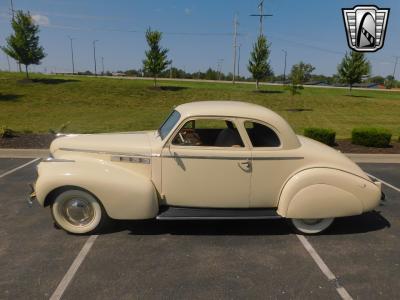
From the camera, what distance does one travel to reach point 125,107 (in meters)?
26.4

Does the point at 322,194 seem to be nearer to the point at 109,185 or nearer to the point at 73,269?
the point at 109,185

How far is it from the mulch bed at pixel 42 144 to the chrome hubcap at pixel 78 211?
6.21 m

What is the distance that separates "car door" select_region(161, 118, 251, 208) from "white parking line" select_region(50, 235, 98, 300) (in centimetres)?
123

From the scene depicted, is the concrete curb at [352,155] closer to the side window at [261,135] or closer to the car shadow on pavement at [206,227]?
the car shadow on pavement at [206,227]

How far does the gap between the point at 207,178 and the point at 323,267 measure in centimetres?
192

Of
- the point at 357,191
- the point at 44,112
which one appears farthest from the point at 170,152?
the point at 44,112

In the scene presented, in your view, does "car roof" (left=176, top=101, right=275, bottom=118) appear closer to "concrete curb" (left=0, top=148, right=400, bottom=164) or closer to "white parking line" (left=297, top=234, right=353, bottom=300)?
"white parking line" (left=297, top=234, right=353, bottom=300)

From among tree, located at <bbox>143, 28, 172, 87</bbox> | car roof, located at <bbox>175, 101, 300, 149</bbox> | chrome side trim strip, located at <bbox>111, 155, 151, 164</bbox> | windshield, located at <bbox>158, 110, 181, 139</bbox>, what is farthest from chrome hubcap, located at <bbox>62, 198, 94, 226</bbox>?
tree, located at <bbox>143, 28, 172, 87</bbox>

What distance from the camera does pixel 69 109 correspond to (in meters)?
24.0

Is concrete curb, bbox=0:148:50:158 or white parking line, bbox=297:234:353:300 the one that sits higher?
concrete curb, bbox=0:148:50:158

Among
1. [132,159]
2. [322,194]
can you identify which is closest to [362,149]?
[322,194]

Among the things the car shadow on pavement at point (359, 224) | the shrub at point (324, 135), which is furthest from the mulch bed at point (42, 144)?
the car shadow on pavement at point (359, 224)

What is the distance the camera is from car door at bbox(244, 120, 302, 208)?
5020 millimetres

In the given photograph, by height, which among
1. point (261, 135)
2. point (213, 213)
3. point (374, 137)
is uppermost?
point (261, 135)
